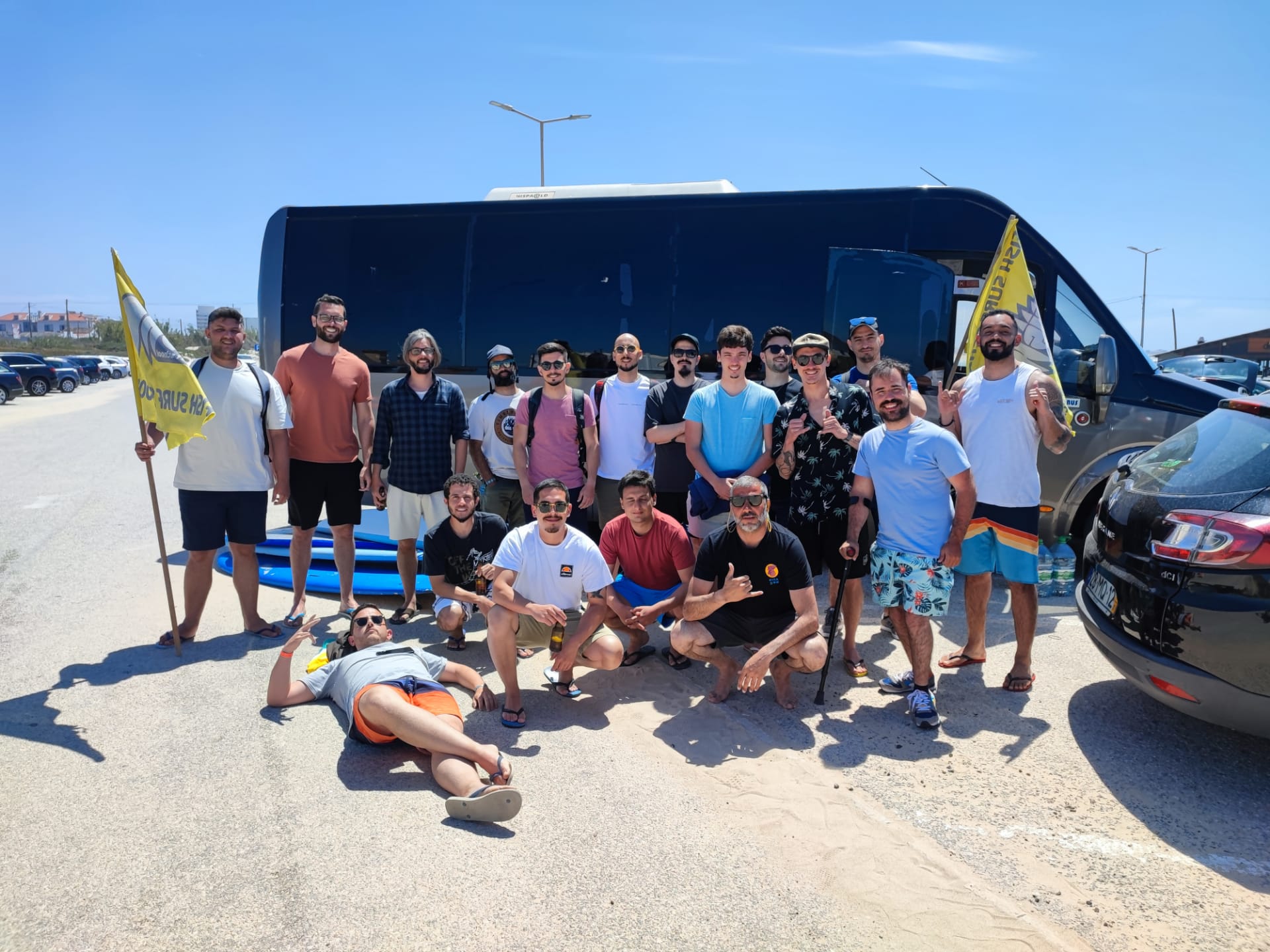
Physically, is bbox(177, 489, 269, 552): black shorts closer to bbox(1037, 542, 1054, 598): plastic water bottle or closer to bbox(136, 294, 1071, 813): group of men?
bbox(136, 294, 1071, 813): group of men

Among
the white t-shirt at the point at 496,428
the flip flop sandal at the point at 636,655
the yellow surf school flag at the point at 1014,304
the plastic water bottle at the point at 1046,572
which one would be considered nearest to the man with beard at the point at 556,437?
the white t-shirt at the point at 496,428

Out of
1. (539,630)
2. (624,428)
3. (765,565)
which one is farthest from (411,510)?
(765,565)

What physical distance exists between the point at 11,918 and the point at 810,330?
601cm

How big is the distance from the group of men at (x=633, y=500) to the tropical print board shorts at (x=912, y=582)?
0.01 meters

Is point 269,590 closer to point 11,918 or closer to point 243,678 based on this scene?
point 243,678

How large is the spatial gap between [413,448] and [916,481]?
3.37 metres

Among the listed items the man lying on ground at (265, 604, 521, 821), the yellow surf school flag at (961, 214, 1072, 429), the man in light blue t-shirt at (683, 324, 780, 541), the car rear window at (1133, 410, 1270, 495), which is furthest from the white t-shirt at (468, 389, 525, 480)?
the car rear window at (1133, 410, 1270, 495)

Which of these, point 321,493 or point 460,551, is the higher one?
point 321,493

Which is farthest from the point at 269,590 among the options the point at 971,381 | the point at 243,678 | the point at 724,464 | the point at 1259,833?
the point at 1259,833

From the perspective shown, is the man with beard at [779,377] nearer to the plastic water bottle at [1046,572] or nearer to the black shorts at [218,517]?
the plastic water bottle at [1046,572]

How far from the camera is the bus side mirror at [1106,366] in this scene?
6.32 meters

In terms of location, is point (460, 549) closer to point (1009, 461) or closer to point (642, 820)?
point (642, 820)

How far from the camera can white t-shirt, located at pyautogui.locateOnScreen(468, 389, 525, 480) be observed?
6.32 metres

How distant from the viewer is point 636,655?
534cm
